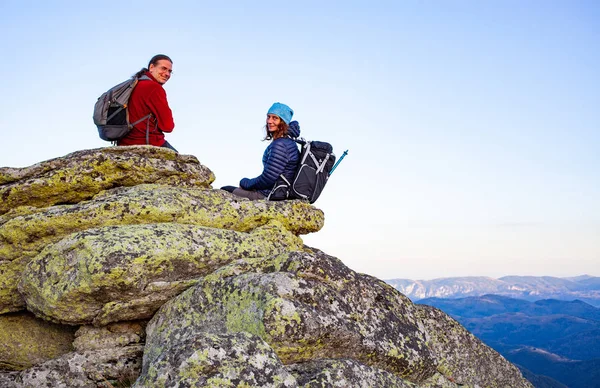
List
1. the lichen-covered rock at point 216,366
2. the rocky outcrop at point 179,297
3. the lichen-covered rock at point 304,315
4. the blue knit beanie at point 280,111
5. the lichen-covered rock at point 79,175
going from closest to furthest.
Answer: the lichen-covered rock at point 216,366 < the rocky outcrop at point 179,297 < the lichen-covered rock at point 304,315 < the lichen-covered rock at point 79,175 < the blue knit beanie at point 280,111

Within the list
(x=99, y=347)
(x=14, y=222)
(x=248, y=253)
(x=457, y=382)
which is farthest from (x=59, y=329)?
(x=457, y=382)

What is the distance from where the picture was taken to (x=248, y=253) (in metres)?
12.2

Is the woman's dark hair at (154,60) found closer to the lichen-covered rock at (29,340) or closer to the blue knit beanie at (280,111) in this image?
the blue knit beanie at (280,111)

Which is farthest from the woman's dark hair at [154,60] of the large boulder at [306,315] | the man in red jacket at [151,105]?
the large boulder at [306,315]

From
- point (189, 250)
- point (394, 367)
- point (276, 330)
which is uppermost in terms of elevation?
point (189, 250)

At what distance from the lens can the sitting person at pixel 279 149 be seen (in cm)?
1489

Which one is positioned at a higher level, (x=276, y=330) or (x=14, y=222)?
(x=14, y=222)

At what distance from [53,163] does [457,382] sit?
40.9 ft

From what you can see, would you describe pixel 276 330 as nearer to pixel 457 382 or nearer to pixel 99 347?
pixel 99 347

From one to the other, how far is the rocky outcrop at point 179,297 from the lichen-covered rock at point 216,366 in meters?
0.02

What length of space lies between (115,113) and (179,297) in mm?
6671

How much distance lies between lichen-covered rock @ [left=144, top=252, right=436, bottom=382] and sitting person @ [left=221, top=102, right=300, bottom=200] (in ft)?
16.2

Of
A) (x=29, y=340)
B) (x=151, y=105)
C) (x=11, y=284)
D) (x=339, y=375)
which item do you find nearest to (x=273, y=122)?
(x=151, y=105)

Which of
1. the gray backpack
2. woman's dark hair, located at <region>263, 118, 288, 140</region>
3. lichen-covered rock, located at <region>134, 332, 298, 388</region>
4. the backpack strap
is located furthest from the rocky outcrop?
woman's dark hair, located at <region>263, 118, 288, 140</region>
